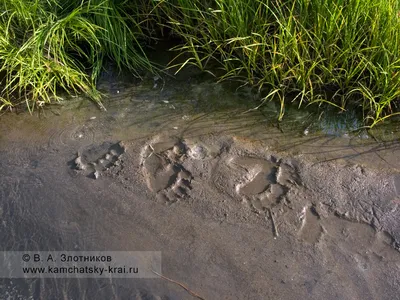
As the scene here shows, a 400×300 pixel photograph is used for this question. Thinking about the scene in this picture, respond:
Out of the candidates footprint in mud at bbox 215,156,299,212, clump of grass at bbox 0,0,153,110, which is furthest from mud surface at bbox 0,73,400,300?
clump of grass at bbox 0,0,153,110

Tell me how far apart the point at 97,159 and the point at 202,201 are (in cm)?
64

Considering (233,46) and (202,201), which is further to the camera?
(233,46)

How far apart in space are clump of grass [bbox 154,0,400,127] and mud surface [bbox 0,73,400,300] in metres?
0.29

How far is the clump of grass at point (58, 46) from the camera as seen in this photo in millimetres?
3049

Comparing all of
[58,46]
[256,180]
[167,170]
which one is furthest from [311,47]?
[58,46]

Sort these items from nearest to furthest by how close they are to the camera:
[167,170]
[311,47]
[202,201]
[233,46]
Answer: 1. [202,201]
2. [167,170]
3. [311,47]
4. [233,46]

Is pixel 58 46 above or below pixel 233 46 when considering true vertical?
above

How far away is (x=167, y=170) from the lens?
8.89 ft

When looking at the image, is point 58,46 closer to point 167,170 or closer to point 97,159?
point 97,159

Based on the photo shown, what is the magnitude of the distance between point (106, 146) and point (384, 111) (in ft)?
5.13

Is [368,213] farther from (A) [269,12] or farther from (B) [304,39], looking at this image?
(A) [269,12]

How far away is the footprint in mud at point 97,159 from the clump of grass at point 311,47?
0.76 metres

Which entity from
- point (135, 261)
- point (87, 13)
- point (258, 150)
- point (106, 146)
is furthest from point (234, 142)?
point (87, 13)

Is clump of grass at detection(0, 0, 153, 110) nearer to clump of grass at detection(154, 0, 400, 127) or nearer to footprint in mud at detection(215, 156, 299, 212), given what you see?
clump of grass at detection(154, 0, 400, 127)
